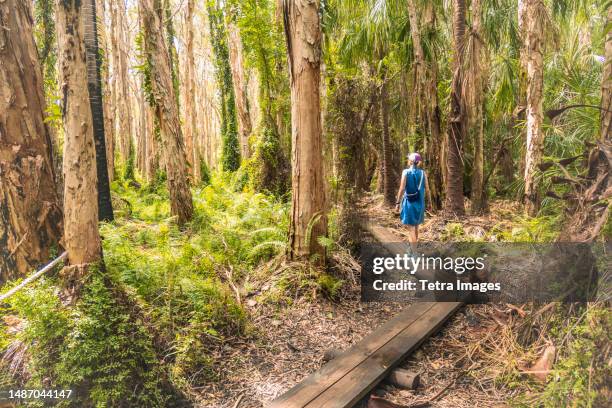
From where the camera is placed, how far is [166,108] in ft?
26.6

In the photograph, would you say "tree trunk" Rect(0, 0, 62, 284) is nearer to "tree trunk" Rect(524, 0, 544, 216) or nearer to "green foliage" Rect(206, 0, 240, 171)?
"tree trunk" Rect(524, 0, 544, 216)

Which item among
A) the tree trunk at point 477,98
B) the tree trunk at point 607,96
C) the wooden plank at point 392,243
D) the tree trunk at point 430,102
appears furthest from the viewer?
the tree trunk at point 430,102

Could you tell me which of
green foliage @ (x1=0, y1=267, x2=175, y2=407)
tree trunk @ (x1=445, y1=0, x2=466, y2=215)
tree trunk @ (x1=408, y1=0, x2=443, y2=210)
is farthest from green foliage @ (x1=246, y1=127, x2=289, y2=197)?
green foliage @ (x1=0, y1=267, x2=175, y2=407)

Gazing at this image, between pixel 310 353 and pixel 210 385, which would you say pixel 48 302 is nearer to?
pixel 210 385

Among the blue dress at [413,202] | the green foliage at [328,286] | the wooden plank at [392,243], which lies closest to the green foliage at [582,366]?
the green foliage at [328,286]

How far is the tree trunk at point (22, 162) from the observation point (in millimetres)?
3992

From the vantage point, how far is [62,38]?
3072mm

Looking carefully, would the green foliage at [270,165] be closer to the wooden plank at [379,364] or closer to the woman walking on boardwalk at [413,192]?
the woman walking on boardwalk at [413,192]

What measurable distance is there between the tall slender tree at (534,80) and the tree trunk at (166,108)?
7.18m

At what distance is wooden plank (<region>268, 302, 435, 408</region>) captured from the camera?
10.4ft

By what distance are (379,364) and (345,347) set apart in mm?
825

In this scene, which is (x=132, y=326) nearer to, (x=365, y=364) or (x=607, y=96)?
(x=365, y=364)

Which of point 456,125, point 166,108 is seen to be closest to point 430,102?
point 456,125

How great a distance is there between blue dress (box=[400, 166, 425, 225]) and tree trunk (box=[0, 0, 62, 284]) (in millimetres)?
5117
